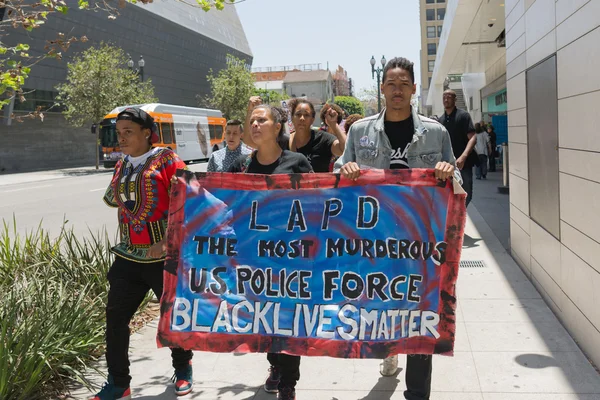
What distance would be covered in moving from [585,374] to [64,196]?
17501mm

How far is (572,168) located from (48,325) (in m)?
3.79

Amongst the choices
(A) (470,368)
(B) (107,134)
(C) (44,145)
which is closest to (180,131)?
(B) (107,134)

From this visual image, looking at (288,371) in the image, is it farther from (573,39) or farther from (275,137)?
(573,39)

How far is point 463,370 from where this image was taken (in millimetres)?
4270

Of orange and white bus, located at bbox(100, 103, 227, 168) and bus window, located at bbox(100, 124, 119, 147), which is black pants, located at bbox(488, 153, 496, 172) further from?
bus window, located at bbox(100, 124, 119, 147)

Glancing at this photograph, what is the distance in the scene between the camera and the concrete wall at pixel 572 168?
13.4 ft

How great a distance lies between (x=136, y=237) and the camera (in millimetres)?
3801

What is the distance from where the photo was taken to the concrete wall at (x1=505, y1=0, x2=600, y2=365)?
160 inches

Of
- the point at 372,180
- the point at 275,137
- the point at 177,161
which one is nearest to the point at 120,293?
the point at 177,161

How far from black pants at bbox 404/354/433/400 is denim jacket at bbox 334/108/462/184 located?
0.99 meters

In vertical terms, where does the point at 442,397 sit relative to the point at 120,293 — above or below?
below

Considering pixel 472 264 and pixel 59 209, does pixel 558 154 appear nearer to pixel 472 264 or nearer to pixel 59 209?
pixel 472 264

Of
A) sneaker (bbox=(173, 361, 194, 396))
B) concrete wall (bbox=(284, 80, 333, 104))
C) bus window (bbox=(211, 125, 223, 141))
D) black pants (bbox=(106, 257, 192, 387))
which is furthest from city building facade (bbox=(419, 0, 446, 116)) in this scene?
black pants (bbox=(106, 257, 192, 387))

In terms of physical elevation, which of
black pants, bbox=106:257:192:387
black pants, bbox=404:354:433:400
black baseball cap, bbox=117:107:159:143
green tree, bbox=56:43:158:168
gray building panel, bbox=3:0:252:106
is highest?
gray building panel, bbox=3:0:252:106
